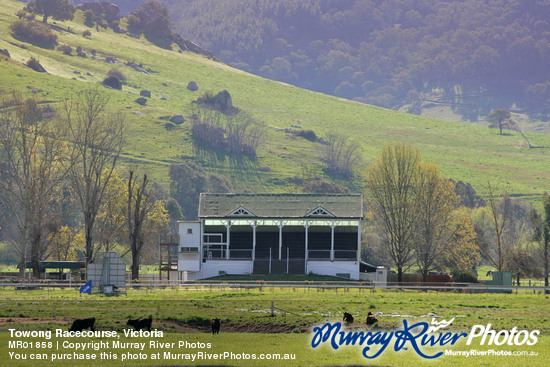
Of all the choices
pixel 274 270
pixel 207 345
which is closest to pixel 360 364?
pixel 207 345

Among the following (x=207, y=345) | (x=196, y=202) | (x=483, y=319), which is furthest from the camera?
(x=196, y=202)

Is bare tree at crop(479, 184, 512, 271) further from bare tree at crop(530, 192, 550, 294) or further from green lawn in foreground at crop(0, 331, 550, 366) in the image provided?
green lawn in foreground at crop(0, 331, 550, 366)

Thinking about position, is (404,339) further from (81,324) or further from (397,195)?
(397,195)

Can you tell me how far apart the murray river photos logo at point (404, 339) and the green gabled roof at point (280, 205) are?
49.6 meters

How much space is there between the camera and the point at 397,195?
85312 millimetres

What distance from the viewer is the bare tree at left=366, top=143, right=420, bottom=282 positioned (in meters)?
82.6

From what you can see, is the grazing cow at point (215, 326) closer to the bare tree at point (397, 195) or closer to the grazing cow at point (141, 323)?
the grazing cow at point (141, 323)

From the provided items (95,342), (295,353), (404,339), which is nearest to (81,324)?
(95,342)

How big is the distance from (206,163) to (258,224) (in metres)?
114

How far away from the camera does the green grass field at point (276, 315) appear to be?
98.6 feet

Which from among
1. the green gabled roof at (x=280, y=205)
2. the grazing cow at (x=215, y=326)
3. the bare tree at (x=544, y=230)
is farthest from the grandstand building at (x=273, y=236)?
the grazing cow at (x=215, y=326)

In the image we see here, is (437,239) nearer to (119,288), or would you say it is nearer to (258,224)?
(258,224)

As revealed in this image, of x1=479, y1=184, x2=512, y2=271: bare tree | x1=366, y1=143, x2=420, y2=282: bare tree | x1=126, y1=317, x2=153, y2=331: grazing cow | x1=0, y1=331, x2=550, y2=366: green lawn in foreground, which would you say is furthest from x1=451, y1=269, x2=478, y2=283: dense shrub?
x1=126, y1=317, x2=153, y2=331: grazing cow

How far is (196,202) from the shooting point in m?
172
